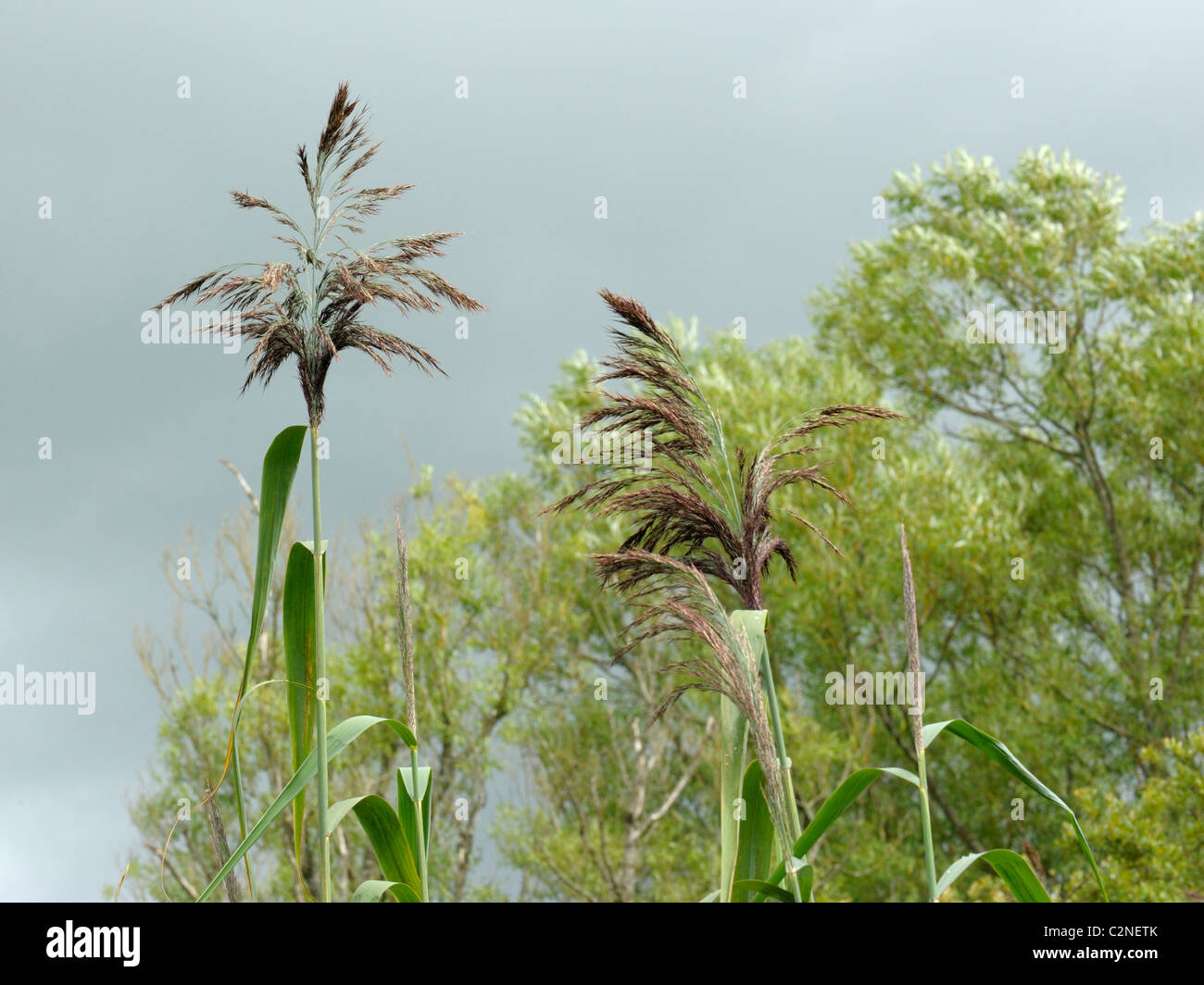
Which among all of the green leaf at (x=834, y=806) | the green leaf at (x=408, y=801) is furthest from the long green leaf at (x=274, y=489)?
the green leaf at (x=834, y=806)

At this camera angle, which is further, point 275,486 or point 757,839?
point 757,839

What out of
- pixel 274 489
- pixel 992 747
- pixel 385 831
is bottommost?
pixel 385 831

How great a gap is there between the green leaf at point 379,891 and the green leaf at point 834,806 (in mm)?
757

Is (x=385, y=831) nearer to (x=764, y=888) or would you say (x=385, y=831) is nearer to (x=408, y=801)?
(x=408, y=801)

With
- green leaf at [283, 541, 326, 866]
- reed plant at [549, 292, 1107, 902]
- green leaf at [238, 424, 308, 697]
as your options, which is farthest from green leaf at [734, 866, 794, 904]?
green leaf at [238, 424, 308, 697]

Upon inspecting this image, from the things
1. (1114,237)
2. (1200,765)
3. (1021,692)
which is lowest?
(1200,765)

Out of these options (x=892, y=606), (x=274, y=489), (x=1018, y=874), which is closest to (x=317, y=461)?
(x=274, y=489)

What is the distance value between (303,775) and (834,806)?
1.07 meters

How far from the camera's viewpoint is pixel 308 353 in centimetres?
241

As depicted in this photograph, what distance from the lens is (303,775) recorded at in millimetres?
2281

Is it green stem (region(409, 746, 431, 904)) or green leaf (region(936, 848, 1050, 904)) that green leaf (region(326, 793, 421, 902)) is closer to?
green stem (region(409, 746, 431, 904))
